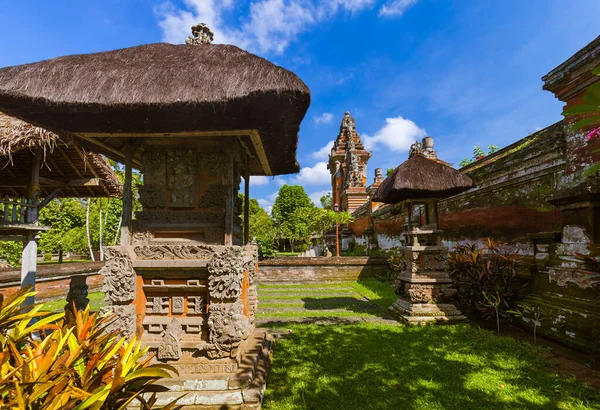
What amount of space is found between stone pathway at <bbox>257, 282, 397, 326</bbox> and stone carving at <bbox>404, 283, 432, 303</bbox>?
2.16ft

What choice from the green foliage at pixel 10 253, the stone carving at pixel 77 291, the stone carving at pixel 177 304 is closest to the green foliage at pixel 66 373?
the stone carving at pixel 177 304

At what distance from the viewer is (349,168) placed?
1789 cm

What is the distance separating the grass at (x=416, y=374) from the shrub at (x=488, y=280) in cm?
76

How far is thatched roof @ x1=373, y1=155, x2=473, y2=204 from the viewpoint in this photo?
17.6ft

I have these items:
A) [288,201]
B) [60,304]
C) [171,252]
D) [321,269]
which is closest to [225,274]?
[171,252]

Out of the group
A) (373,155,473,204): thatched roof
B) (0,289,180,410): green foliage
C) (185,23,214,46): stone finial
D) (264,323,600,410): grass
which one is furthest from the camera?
(373,155,473,204): thatched roof

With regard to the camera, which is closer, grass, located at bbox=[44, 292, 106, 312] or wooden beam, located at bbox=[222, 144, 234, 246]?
wooden beam, located at bbox=[222, 144, 234, 246]

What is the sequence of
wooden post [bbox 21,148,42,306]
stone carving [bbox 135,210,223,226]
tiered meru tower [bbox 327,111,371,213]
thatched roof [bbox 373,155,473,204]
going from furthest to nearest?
1. tiered meru tower [bbox 327,111,371,213]
2. wooden post [bbox 21,148,42,306]
3. thatched roof [bbox 373,155,473,204]
4. stone carving [bbox 135,210,223,226]

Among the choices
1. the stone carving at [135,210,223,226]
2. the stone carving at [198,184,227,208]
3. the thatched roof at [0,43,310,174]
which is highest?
the thatched roof at [0,43,310,174]

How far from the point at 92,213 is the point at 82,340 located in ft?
86.6

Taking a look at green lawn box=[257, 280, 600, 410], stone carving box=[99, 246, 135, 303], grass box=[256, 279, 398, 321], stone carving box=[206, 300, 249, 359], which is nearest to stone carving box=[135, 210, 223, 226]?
stone carving box=[99, 246, 135, 303]

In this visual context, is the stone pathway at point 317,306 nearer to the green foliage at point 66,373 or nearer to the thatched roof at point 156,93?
the green foliage at point 66,373

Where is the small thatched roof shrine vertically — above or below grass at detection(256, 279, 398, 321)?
above

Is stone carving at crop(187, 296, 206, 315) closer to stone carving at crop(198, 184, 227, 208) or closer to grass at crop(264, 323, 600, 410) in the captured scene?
stone carving at crop(198, 184, 227, 208)
